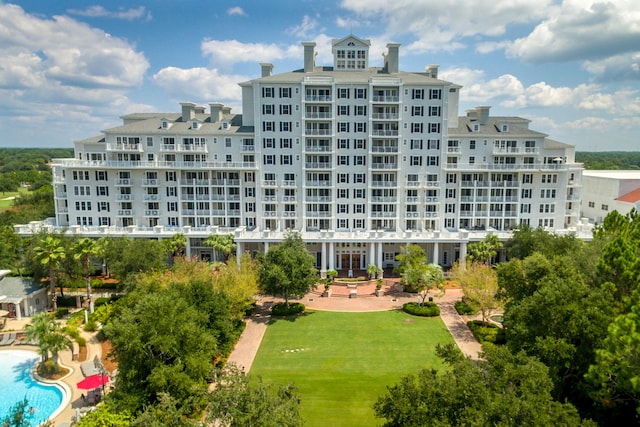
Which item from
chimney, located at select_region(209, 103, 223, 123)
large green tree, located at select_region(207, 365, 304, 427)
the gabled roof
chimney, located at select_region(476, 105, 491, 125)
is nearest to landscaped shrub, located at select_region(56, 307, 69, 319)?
large green tree, located at select_region(207, 365, 304, 427)

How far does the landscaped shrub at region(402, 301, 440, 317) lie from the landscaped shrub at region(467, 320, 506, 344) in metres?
3.88

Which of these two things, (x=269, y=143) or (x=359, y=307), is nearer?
(x=359, y=307)

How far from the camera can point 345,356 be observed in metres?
32.2

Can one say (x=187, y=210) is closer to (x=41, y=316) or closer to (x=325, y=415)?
(x=41, y=316)

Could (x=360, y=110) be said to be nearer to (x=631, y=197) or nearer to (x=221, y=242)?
(x=221, y=242)

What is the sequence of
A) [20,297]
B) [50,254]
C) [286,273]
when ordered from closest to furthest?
[286,273]
[50,254]
[20,297]

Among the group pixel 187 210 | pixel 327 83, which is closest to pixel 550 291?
pixel 327 83

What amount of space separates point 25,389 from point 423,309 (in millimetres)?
34842

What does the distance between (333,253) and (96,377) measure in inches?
1272

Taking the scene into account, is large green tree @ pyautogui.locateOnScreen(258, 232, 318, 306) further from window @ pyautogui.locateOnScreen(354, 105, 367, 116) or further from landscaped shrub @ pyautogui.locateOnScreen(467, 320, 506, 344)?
window @ pyautogui.locateOnScreen(354, 105, 367, 116)

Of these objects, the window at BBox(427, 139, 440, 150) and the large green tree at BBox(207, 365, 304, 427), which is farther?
the window at BBox(427, 139, 440, 150)

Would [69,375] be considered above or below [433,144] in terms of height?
below

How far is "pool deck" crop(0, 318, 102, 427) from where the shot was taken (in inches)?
1011

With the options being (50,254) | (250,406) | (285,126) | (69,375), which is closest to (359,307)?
(69,375)
